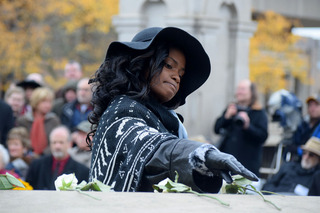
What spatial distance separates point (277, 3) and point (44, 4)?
8.10 m

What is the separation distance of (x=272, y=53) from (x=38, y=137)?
14.8 metres

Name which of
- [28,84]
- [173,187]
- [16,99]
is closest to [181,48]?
→ [173,187]

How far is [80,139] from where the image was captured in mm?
7395

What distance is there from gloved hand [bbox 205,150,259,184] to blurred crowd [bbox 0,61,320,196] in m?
4.17

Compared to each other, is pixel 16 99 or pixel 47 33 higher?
pixel 47 33

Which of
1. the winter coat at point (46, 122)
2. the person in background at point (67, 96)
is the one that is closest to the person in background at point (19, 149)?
the winter coat at point (46, 122)

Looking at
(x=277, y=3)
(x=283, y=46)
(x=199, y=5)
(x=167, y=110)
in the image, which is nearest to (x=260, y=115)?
(x=199, y=5)

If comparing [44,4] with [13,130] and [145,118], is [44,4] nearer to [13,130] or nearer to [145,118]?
[13,130]

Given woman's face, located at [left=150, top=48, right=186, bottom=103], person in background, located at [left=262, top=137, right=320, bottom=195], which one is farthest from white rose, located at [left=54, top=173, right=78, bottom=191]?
person in background, located at [left=262, top=137, right=320, bottom=195]

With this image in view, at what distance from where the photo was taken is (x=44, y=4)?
752 inches

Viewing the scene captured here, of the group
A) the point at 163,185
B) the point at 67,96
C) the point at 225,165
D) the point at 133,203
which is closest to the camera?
the point at 133,203

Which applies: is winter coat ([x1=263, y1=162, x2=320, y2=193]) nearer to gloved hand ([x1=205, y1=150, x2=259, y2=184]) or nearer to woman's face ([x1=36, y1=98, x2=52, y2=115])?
woman's face ([x1=36, y1=98, x2=52, y2=115])

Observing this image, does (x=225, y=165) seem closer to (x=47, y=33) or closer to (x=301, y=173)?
(x=301, y=173)

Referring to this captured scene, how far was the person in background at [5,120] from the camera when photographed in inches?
305
